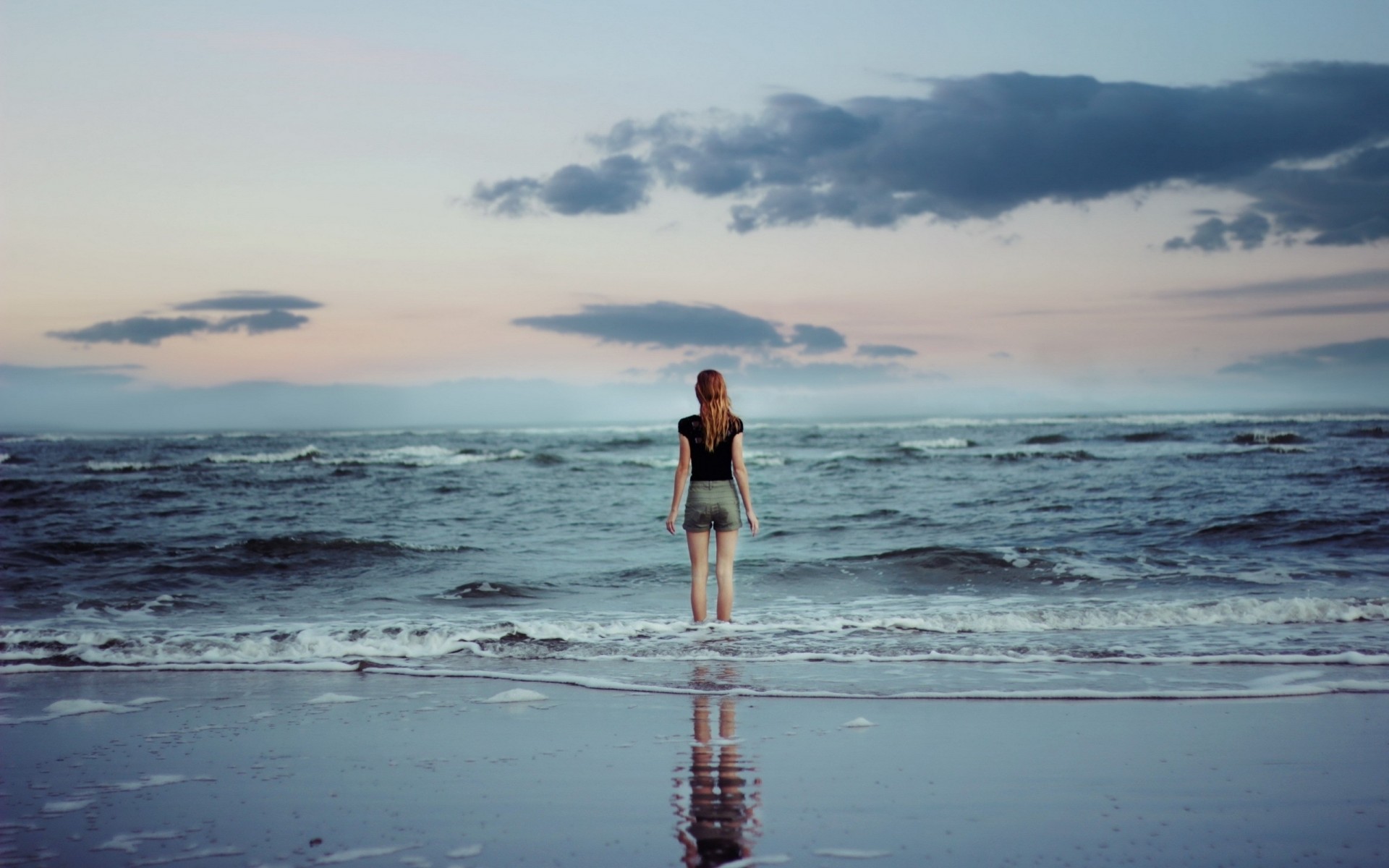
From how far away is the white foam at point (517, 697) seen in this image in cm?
591

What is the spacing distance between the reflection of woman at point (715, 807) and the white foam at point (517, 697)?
4.29ft

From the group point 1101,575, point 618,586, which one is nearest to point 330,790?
point 618,586

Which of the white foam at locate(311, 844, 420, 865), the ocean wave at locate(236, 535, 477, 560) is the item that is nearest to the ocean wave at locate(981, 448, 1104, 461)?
the ocean wave at locate(236, 535, 477, 560)

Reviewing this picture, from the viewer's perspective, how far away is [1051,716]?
5324 mm

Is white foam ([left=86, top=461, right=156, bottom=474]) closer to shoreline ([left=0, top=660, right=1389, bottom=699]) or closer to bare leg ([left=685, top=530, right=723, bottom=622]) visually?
shoreline ([left=0, top=660, right=1389, bottom=699])

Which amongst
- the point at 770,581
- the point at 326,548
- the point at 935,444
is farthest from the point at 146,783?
the point at 935,444

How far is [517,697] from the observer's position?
19.5 ft

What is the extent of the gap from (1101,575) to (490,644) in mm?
7418

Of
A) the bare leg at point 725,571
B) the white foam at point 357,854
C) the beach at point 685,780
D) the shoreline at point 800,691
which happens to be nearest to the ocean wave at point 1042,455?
the bare leg at point 725,571

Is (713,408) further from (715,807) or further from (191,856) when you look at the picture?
(191,856)

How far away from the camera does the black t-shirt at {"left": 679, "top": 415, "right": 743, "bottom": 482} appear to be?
8.47m

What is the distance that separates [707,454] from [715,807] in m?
4.82

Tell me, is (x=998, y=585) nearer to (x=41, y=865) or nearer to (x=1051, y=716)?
(x=1051, y=716)

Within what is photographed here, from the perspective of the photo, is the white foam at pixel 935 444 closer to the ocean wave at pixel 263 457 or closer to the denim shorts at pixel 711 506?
the ocean wave at pixel 263 457
